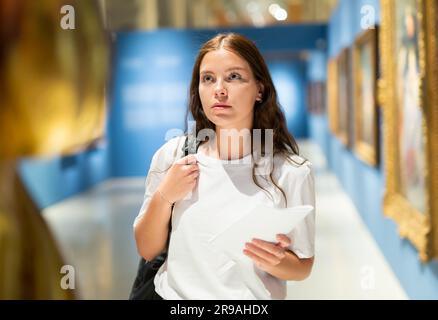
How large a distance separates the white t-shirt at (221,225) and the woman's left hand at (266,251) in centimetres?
2

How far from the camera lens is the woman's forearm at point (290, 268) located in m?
0.80

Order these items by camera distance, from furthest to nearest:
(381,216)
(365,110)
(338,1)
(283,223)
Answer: (338,1)
(365,110)
(381,216)
(283,223)

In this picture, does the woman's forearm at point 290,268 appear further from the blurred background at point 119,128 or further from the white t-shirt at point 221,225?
the blurred background at point 119,128

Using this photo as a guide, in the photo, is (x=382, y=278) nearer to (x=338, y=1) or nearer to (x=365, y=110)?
(x=365, y=110)

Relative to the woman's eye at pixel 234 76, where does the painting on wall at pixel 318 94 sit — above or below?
below

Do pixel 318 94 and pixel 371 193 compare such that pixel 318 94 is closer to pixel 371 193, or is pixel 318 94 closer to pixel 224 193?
pixel 371 193

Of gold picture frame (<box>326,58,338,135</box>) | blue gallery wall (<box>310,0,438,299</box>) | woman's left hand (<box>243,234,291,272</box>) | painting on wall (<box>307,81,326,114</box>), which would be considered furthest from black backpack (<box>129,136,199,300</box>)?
painting on wall (<box>307,81,326,114</box>)

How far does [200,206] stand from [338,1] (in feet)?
24.2

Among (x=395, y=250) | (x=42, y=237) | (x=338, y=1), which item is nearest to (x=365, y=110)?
(x=395, y=250)

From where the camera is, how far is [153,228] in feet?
2.74

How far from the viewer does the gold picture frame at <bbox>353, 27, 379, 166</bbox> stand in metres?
4.78

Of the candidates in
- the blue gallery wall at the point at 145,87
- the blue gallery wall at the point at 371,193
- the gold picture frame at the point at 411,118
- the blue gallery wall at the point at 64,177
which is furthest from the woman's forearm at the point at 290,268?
the blue gallery wall at the point at 64,177
